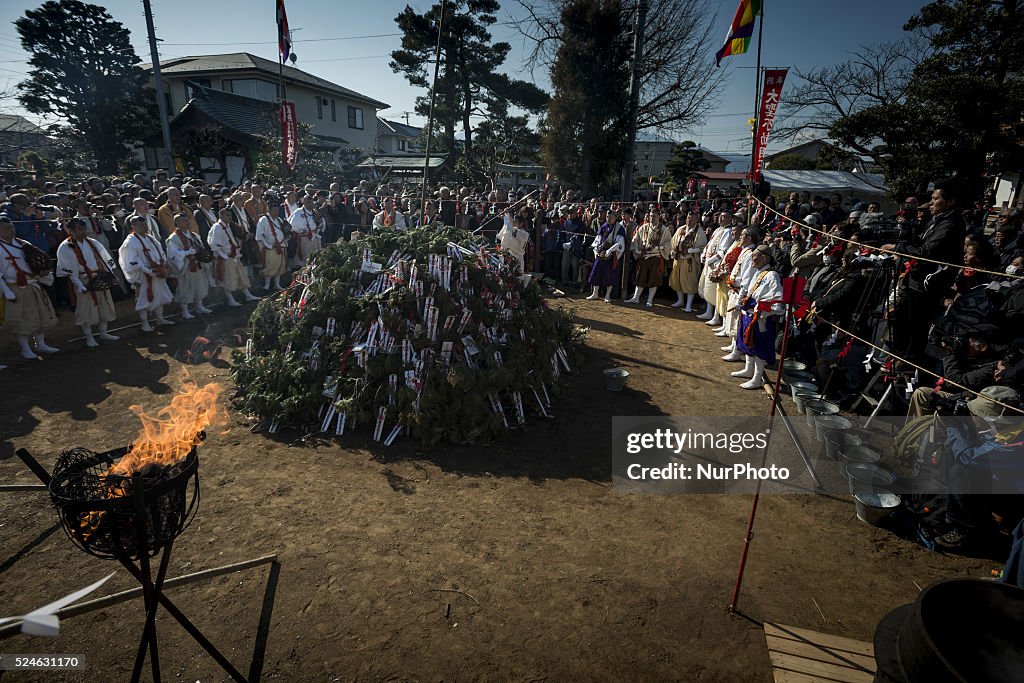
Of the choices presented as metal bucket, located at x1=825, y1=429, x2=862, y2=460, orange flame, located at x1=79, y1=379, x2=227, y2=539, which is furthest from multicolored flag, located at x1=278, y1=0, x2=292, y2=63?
metal bucket, located at x1=825, y1=429, x2=862, y2=460

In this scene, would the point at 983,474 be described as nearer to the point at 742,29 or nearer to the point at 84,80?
the point at 742,29

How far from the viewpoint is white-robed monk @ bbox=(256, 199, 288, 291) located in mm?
12625

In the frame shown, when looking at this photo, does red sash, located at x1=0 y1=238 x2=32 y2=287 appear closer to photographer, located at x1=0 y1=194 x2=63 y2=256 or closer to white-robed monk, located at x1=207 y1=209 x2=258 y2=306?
photographer, located at x1=0 y1=194 x2=63 y2=256

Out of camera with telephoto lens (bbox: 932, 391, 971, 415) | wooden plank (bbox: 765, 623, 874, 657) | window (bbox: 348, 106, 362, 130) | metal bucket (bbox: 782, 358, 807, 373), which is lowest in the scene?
wooden plank (bbox: 765, 623, 874, 657)

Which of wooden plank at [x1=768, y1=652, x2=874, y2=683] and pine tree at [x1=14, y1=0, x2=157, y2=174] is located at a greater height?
pine tree at [x1=14, y1=0, x2=157, y2=174]

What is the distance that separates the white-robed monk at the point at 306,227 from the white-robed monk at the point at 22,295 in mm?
5815

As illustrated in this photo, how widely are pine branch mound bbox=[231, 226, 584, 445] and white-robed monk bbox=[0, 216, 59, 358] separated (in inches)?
160

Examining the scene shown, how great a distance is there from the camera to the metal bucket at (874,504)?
503cm

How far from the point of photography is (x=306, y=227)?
13906 mm

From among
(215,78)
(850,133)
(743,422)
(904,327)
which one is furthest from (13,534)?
(215,78)

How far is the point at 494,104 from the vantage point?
34.5 meters

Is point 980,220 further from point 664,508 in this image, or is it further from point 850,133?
point 664,508

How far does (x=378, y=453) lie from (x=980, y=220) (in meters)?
18.3

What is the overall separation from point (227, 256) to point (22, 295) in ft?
12.7
